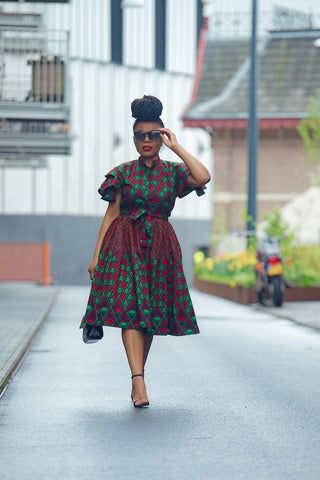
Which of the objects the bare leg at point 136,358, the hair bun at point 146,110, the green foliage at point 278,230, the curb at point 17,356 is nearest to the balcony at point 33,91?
the green foliage at point 278,230

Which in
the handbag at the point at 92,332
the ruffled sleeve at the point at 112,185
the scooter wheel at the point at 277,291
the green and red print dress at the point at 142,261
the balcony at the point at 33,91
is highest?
the balcony at the point at 33,91

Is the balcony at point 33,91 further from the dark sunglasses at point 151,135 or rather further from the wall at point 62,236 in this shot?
the wall at point 62,236

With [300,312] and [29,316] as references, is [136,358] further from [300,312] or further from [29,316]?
[300,312]

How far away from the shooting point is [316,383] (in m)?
7.62

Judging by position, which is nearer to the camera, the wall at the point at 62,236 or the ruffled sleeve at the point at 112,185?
the ruffled sleeve at the point at 112,185

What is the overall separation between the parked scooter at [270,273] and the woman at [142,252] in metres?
10.5

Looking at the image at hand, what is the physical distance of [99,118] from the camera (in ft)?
144

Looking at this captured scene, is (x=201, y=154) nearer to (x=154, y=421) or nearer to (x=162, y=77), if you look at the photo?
(x=162, y=77)

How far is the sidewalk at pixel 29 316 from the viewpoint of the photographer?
9070mm

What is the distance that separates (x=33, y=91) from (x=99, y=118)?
26.0 metres

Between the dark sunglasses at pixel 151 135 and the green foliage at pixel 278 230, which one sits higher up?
the dark sunglasses at pixel 151 135

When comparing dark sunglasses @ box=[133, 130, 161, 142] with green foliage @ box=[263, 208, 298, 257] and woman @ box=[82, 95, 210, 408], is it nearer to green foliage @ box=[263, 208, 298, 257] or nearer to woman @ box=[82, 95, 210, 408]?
woman @ box=[82, 95, 210, 408]

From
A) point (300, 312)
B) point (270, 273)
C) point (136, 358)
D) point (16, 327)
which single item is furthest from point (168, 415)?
point (270, 273)

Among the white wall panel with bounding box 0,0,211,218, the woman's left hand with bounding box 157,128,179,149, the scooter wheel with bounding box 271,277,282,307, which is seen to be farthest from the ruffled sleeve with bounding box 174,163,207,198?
the white wall panel with bounding box 0,0,211,218
